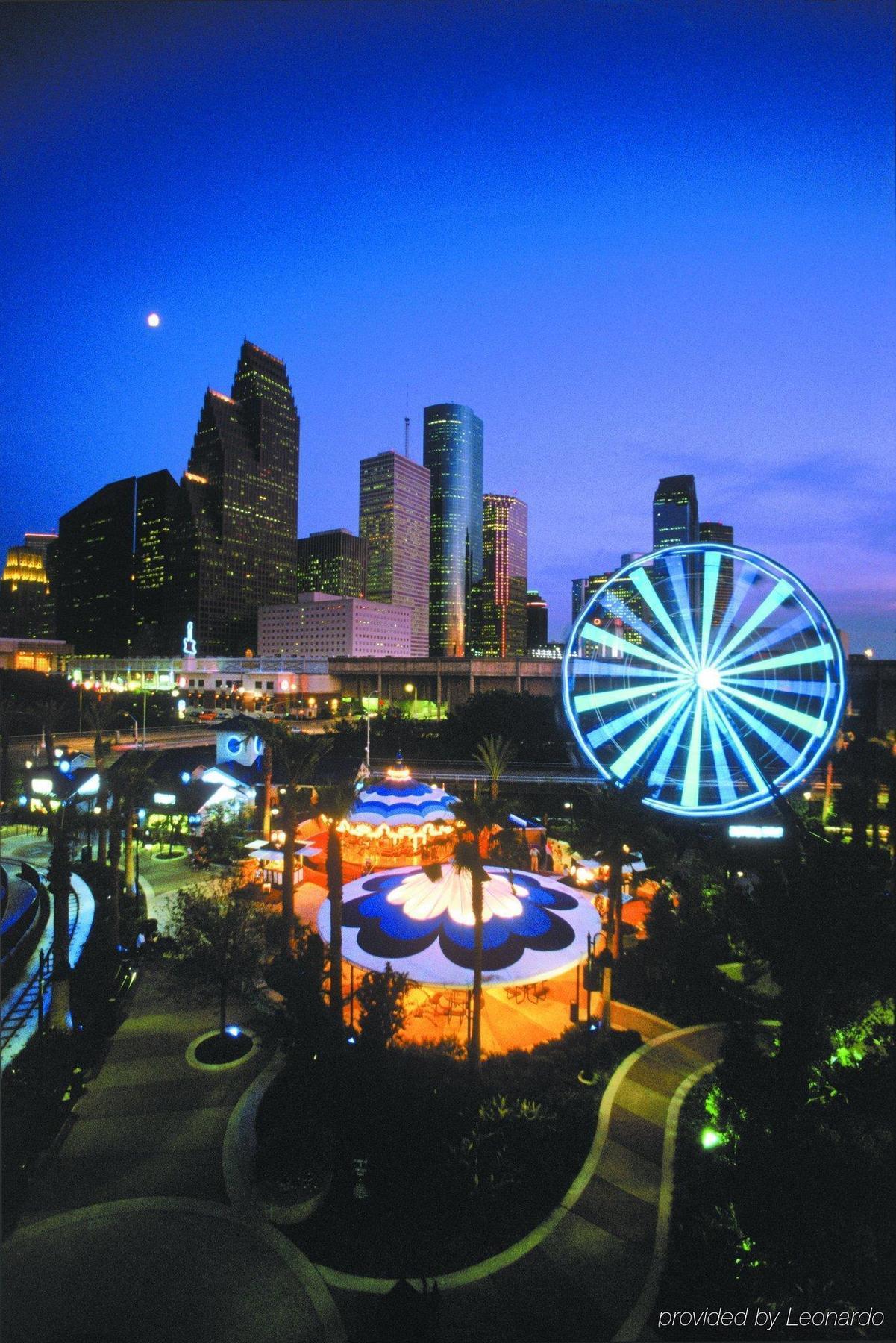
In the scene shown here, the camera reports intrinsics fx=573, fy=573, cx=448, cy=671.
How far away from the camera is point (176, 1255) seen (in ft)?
23.0

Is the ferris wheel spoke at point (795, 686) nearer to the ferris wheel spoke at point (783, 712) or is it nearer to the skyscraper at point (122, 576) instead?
the ferris wheel spoke at point (783, 712)

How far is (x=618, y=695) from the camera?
2075 centimetres

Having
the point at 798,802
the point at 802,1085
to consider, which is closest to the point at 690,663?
the point at 798,802

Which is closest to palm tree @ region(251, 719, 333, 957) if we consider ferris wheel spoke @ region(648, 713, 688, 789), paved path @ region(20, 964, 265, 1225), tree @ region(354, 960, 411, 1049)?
paved path @ region(20, 964, 265, 1225)

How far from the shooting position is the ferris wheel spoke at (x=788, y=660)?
1788 centimetres

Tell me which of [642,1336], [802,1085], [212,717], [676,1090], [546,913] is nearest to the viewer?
[642,1336]

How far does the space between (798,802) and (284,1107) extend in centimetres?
2352

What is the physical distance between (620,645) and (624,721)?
2989 mm

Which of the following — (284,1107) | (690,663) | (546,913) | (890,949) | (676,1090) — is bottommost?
(676,1090)

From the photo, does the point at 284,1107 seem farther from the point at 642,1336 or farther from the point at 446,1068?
the point at 642,1336

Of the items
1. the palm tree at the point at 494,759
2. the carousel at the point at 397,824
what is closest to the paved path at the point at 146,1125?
the palm tree at the point at 494,759

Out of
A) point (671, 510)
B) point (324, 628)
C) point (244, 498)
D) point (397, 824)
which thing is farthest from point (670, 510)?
point (244, 498)

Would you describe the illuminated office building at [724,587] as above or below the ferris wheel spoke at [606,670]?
above

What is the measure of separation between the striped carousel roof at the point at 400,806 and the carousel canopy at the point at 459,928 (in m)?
6.56
